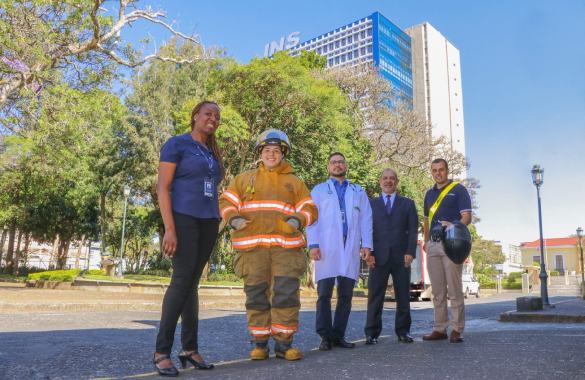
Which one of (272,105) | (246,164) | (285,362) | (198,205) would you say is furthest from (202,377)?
(246,164)

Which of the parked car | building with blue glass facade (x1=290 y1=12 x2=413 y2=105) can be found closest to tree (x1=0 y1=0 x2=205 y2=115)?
the parked car

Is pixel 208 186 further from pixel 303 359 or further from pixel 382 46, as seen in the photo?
pixel 382 46

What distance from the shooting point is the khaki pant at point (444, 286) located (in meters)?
5.37

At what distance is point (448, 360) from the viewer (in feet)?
12.3

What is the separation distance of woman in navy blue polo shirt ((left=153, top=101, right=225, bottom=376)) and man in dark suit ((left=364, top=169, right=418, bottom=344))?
2.27 metres

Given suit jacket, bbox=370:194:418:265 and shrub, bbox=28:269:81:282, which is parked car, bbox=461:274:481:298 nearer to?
shrub, bbox=28:269:81:282

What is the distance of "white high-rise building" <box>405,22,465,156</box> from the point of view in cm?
10844

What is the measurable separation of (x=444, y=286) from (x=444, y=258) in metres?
0.32

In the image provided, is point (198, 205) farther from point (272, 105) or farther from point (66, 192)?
point (66, 192)

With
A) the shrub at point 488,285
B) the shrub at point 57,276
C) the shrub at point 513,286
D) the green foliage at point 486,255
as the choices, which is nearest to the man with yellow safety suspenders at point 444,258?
the shrub at point 57,276

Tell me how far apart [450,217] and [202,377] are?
11.7ft

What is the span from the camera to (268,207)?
13.1ft

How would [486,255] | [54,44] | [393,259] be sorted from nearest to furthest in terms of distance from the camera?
[393,259], [54,44], [486,255]

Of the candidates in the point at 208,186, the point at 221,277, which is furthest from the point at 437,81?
the point at 208,186
